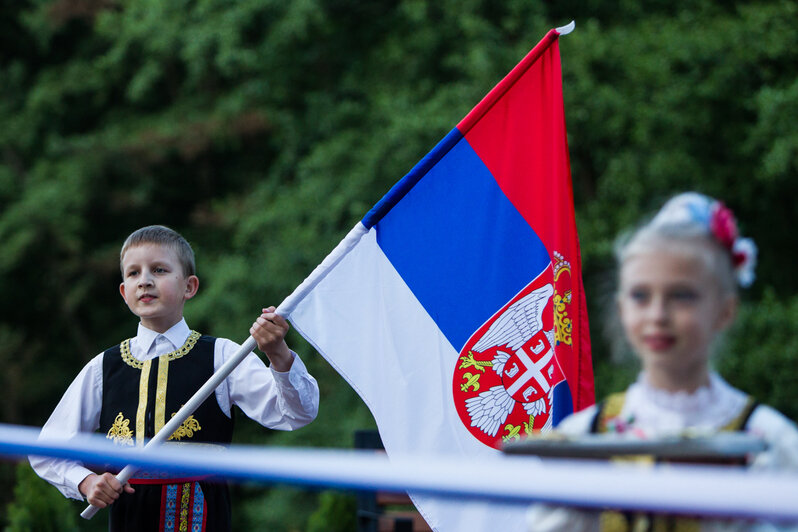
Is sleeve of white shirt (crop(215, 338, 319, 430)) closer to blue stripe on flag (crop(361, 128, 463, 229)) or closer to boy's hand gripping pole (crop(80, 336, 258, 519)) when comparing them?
boy's hand gripping pole (crop(80, 336, 258, 519))

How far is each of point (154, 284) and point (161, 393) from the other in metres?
0.32

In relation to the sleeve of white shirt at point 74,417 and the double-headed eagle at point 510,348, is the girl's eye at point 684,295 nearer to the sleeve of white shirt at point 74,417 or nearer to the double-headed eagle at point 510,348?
the double-headed eagle at point 510,348

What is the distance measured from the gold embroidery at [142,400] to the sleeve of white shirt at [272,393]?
19 cm

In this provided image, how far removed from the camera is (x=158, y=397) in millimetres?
3047

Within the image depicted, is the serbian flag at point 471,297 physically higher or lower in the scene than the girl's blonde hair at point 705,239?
higher

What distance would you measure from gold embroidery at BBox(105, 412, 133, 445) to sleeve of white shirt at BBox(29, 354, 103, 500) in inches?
3.9

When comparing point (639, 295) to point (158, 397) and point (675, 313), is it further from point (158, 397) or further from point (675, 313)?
point (158, 397)

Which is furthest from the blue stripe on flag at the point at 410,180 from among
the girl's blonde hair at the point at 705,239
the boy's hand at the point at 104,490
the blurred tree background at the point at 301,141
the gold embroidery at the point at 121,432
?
the blurred tree background at the point at 301,141

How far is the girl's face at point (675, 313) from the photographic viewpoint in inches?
66.7

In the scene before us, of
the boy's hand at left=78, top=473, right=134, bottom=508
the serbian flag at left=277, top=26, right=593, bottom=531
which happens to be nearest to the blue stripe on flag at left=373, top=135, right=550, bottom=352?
the serbian flag at left=277, top=26, right=593, bottom=531

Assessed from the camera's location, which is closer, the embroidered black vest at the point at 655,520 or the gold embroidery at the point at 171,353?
the embroidered black vest at the point at 655,520

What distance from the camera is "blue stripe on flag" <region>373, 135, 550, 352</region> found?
10.3 feet

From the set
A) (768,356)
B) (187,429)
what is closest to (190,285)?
(187,429)

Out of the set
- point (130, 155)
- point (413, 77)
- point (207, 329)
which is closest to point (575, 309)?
point (413, 77)
